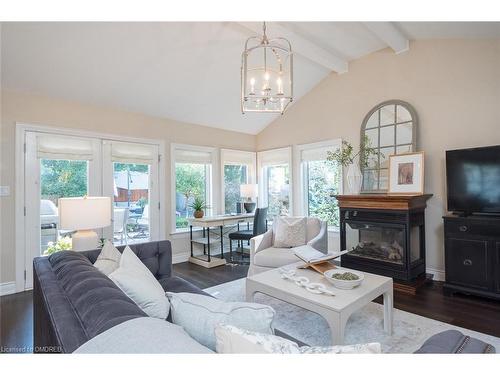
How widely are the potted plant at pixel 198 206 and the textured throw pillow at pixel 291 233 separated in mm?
1482

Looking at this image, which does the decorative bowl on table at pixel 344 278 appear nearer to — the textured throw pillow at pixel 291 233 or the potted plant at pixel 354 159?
the textured throw pillow at pixel 291 233

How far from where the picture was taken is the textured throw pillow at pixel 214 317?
95cm

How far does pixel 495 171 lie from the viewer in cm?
282

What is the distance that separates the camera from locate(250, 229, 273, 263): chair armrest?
3.47 metres

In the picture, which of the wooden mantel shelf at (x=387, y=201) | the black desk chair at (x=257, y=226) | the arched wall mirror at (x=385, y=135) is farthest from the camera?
the black desk chair at (x=257, y=226)

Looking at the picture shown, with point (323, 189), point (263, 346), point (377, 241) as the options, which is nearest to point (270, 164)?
point (323, 189)

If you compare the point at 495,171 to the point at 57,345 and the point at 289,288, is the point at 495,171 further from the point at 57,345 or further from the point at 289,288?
the point at 57,345

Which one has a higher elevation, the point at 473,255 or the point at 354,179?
the point at 354,179

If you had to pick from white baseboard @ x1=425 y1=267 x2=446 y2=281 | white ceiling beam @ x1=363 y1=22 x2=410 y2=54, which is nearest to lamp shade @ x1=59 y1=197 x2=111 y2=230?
white ceiling beam @ x1=363 y1=22 x2=410 y2=54

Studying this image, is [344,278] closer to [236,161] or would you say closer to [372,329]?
[372,329]

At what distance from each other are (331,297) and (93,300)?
151 cm

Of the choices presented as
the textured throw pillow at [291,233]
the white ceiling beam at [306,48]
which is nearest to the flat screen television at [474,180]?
the textured throw pillow at [291,233]

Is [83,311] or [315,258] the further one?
[315,258]

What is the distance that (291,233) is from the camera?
3.53 meters
